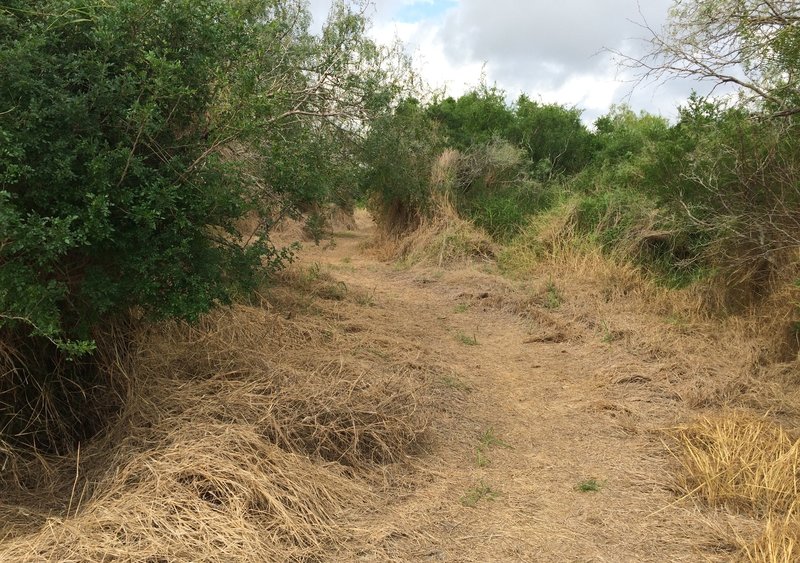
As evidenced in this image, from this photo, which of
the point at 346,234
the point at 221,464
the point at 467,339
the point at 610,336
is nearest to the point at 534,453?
the point at 221,464

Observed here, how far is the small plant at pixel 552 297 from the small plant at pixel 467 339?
4.94 feet

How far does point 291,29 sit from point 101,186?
549 cm

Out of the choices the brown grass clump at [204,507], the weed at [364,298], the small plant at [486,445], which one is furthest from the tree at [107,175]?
the weed at [364,298]

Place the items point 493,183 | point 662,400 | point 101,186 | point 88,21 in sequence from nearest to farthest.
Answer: point 101,186 < point 88,21 < point 662,400 < point 493,183

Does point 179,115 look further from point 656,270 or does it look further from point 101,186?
point 656,270

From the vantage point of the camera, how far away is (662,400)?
19.0 ft

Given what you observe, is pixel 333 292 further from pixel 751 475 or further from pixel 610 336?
pixel 751 475

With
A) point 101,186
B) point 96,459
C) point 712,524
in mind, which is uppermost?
point 101,186

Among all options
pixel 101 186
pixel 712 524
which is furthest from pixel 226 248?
pixel 712 524

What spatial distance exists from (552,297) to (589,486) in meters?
5.09

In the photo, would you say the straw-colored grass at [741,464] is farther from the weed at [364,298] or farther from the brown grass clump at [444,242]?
the brown grass clump at [444,242]

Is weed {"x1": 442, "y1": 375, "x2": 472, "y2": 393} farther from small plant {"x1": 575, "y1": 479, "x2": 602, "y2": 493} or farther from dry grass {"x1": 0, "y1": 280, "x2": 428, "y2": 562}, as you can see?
small plant {"x1": 575, "y1": 479, "x2": 602, "y2": 493}

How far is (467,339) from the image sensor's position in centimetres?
778

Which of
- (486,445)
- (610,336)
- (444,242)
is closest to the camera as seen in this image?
(486,445)
